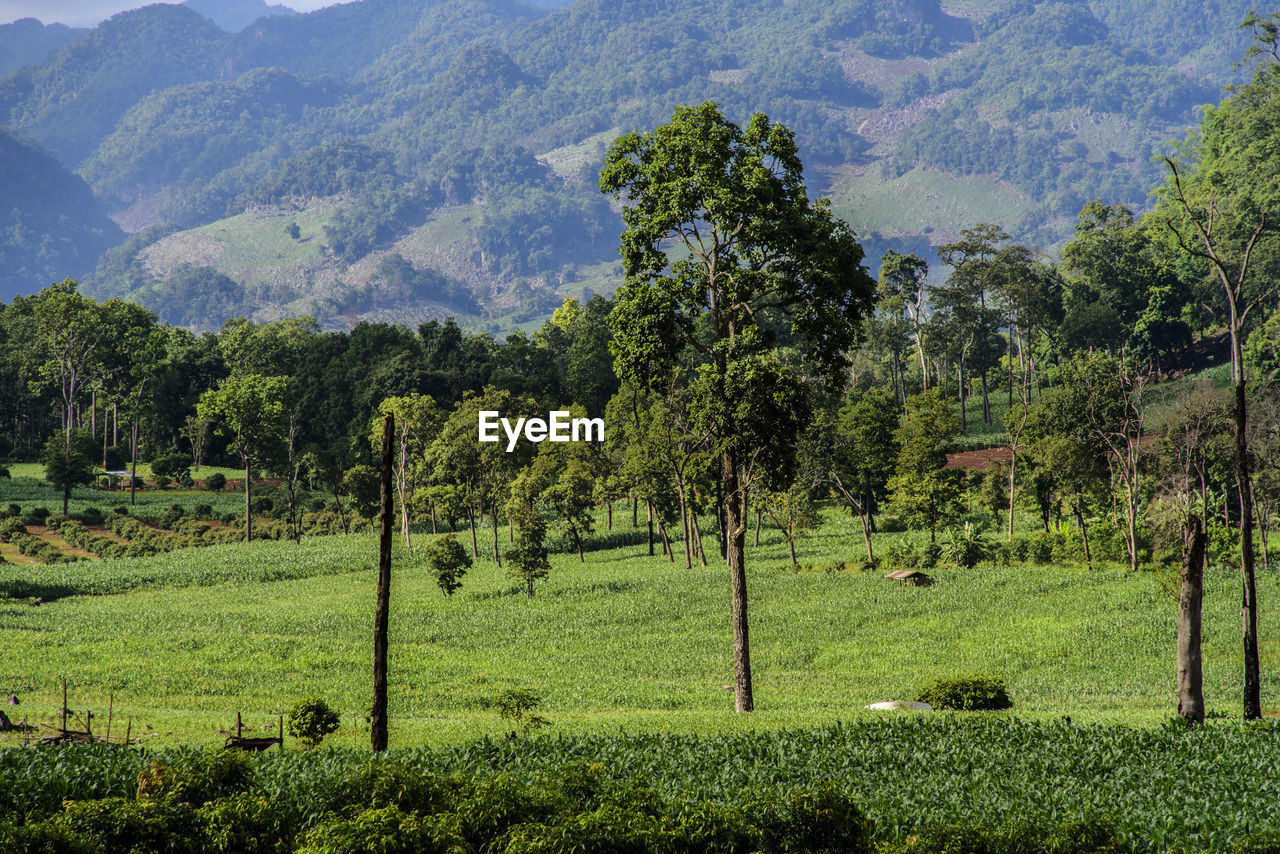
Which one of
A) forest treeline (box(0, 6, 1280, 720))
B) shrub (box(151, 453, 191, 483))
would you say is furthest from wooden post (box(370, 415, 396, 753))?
shrub (box(151, 453, 191, 483))

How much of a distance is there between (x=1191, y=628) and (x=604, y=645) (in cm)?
2680

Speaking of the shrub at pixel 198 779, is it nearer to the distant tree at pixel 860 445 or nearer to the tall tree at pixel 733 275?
the tall tree at pixel 733 275

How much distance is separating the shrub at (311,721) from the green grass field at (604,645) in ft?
5.38

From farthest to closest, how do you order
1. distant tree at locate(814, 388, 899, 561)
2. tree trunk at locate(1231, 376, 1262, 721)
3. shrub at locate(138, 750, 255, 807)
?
distant tree at locate(814, 388, 899, 561) → tree trunk at locate(1231, 376, 1262, 721) → shrub at locate(138, 750, 255, 807)

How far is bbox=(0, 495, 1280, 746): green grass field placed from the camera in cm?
3064

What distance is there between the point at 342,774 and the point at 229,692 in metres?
19.8

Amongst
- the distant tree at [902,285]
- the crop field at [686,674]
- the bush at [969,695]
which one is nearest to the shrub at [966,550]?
the crop field at [686,674]

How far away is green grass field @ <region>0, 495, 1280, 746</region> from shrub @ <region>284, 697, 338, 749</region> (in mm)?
1640

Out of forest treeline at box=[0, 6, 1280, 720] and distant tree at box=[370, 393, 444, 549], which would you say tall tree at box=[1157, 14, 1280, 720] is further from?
distant tree at box=[370, 393, 444, 549]

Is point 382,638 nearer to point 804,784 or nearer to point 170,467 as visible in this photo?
point 804,784

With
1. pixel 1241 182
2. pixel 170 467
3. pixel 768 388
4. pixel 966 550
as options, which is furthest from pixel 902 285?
pixel 768 388

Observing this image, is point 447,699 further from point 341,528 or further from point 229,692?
point 341,528

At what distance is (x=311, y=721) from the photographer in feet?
77.4

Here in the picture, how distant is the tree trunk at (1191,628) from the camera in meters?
22.2
